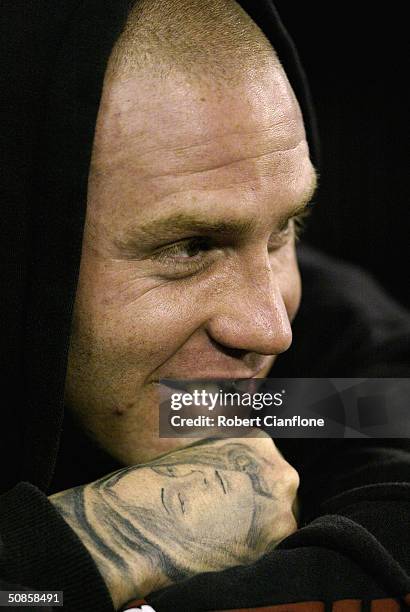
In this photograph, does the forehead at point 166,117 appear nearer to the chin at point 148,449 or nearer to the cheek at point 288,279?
the cheek at point 288,279

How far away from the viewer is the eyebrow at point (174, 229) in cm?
122

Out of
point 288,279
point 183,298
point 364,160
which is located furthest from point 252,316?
point 364,160

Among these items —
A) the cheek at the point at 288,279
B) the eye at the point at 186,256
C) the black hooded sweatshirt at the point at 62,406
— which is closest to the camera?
the black hooded sweatshirt at the point at 62,406

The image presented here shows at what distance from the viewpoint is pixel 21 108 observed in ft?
3.87

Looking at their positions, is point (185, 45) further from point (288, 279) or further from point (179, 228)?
point (288, 279)

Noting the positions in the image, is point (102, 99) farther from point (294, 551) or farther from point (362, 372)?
point (362, 372)

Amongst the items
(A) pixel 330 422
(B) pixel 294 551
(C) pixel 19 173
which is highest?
(C) pixel 19 173

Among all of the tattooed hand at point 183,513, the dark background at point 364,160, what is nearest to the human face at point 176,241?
the tattooed hand at point 183,513

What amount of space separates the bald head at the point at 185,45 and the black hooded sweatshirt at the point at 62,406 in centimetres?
3

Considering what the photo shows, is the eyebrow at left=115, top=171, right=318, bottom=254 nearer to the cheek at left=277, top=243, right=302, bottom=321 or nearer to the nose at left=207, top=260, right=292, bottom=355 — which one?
the nose at left=207, top=260, right=292, bottom=355

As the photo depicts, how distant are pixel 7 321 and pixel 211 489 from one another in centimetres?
36

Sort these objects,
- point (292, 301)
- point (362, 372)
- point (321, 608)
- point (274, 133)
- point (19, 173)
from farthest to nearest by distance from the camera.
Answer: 1. point (362, 372)
2. point (292, 301)
3. point (274, 133)
4. point (19, 173)
5. point (321, 608)

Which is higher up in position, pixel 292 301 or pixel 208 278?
pixel 208 278

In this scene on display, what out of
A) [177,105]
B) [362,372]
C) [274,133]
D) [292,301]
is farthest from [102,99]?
[362,372]
